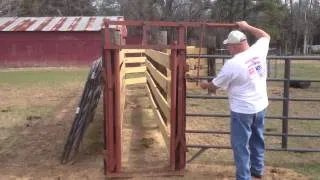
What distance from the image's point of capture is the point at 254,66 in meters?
5.69

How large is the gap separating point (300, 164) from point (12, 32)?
30.7 meters

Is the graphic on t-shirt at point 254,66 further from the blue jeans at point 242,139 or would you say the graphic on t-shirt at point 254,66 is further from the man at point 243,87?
the blue jeans at point 242,139

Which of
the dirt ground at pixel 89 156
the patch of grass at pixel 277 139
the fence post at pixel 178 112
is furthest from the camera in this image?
the patch of grass at pixel 277 139

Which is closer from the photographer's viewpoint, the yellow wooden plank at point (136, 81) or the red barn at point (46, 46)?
the yellow wooden plank at point (136, 81)

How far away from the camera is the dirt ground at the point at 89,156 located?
6.82 metres

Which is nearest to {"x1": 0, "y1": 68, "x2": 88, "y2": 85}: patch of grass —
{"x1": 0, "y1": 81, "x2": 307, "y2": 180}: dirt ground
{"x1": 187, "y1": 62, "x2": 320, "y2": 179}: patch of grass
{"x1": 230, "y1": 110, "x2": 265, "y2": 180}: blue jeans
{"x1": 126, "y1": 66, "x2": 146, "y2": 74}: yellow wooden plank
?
{"x1": 126, "y1": 66, "x2": 146, "y2": 74}: yellow wooden plank

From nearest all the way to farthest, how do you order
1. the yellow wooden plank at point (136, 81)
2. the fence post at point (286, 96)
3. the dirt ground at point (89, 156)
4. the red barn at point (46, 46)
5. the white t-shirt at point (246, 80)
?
1. the white t-shirt at point (246, 80)
2. the dirt ground at point (89, 156)
3. the fence post at point (286, 96)
4. the yellow wooden plank at point (136, 81)
5. the red barn at point (46, 46)

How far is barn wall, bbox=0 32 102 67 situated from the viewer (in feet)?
117

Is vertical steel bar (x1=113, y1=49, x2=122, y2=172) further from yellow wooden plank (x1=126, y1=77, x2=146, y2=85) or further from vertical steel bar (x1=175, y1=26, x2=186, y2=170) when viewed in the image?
yellow wooden plank (x1=126, y1=77, x2=146, y2=85)

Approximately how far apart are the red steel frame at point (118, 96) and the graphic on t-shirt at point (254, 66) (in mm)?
1041

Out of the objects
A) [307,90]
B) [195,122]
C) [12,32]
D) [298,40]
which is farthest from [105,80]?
[298,40]

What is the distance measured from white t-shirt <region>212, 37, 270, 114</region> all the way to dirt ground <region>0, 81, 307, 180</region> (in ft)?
4.13

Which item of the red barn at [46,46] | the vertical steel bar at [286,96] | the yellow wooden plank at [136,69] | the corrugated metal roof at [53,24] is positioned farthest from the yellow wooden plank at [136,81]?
the red barn at [46,46]

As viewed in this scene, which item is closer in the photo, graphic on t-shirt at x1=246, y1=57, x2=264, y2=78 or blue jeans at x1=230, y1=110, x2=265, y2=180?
graphic on t-shirt at x1=246, y1=57, x2=264, y2=78
